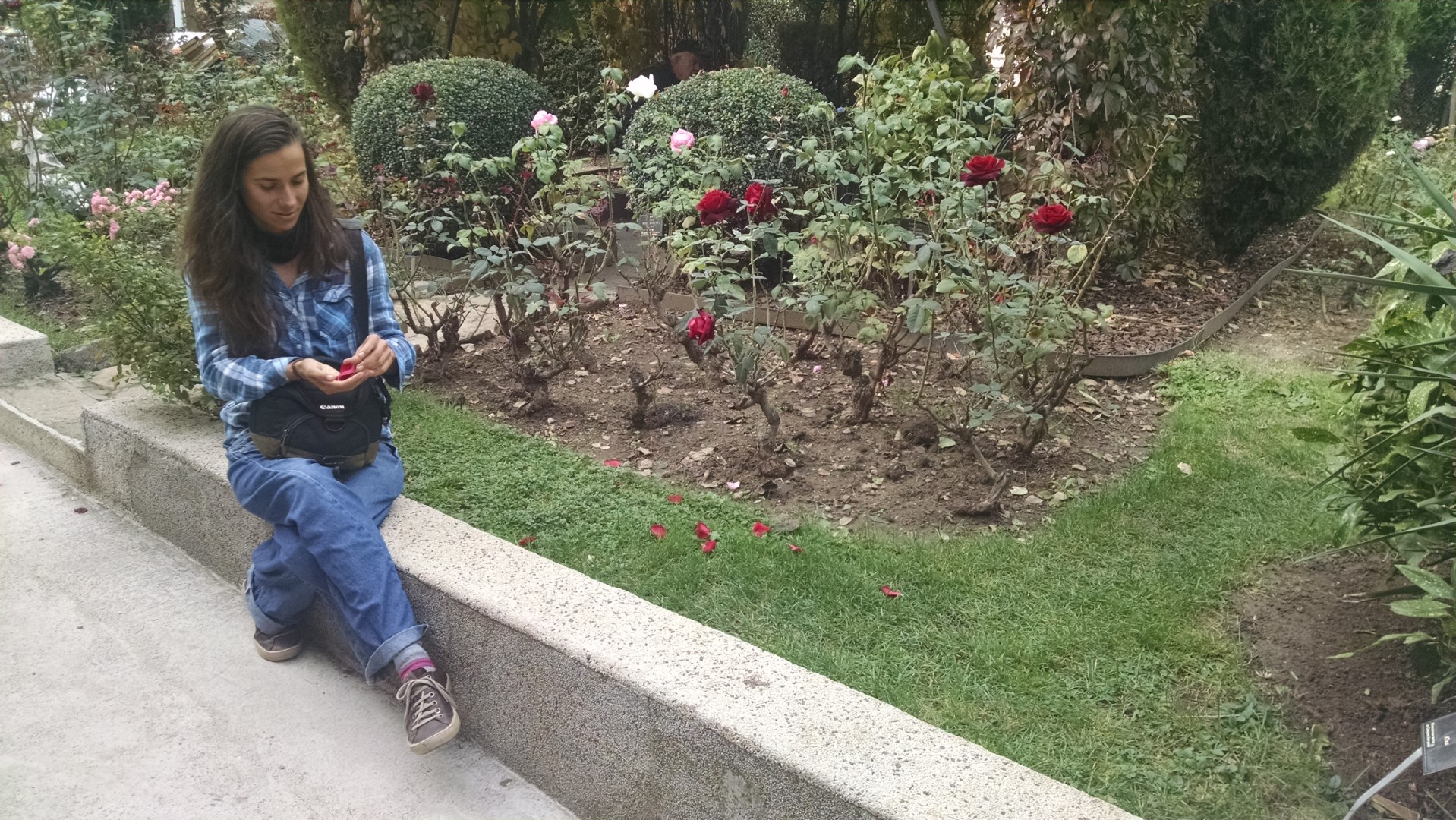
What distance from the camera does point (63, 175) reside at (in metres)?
6.38

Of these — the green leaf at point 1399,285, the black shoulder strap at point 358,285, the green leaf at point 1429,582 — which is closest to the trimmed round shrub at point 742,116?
the black shoulder strap at point 358,285

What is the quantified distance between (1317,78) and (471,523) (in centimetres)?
481

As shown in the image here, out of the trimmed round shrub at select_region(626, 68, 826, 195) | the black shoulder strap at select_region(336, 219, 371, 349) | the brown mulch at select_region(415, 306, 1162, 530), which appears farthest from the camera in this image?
the trimmed round shrub at select_region(626, 68, 826, 195)

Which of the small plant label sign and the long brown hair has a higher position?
the long brown hair

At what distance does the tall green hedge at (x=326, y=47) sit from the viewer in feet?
27.2

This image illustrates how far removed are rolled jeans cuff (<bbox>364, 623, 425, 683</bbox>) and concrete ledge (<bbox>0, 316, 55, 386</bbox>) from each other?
11.7 ft

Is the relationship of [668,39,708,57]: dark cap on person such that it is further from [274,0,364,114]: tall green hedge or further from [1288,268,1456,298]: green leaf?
[1288,268,1456,298]: green leaf

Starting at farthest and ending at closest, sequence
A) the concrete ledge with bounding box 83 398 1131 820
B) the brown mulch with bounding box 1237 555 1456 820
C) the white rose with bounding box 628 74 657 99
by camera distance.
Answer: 1. the white rose with bounding box 628 74 657 99
2. the brown mulch with bounding box 1237 555 1456 820
3. the concrete ledge with bounding box 83 398 1131 820

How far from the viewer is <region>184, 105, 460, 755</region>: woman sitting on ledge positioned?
254 centimetres

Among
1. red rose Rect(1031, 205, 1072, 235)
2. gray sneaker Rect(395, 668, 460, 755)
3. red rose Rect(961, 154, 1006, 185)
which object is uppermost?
red rose Rect(961, 154, 1006, 185)

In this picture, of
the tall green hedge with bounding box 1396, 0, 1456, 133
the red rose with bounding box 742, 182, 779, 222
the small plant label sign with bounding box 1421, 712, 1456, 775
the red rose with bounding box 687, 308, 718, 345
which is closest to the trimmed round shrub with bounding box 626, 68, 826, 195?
the red rose with bounding box 742, 182, 779, 222

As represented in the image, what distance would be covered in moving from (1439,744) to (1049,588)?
1241 millimetres

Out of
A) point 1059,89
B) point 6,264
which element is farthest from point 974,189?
point 6,264

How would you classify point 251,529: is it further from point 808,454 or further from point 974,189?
point 974,189
